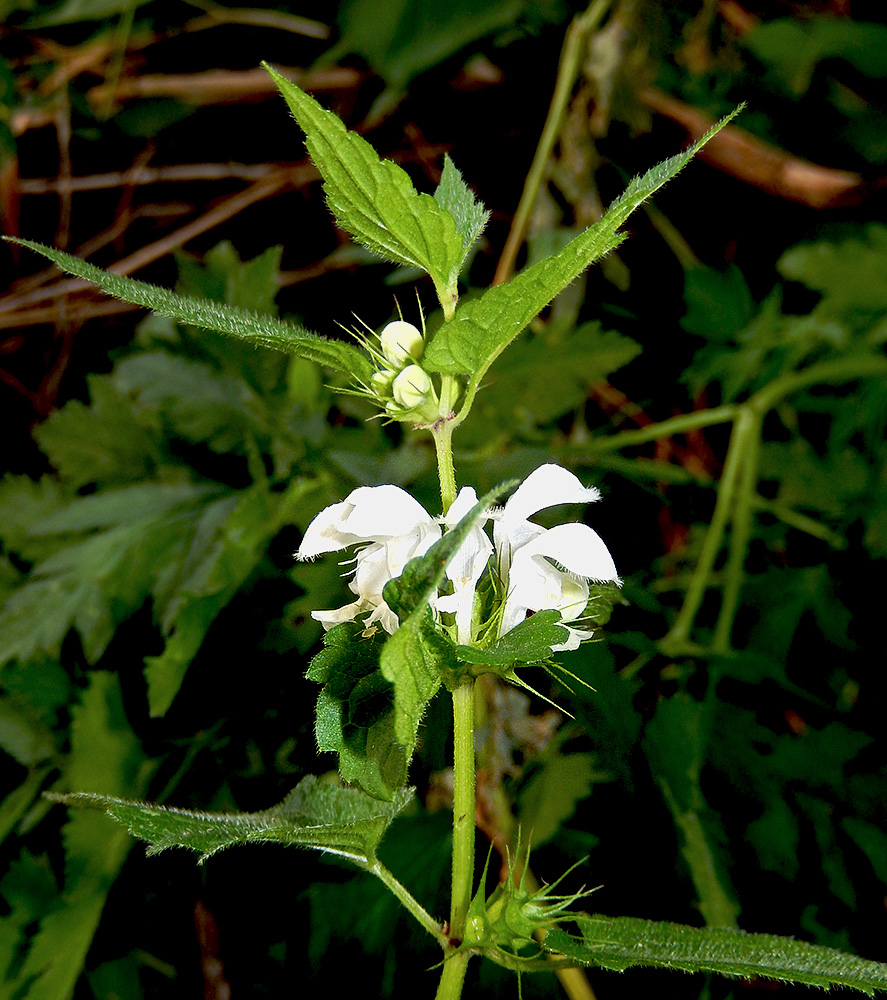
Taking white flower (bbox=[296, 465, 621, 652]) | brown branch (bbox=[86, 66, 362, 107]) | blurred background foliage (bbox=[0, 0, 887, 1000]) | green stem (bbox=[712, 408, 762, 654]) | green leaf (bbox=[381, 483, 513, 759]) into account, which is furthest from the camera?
brown branch (bbox=[86, 66, 362, 107])

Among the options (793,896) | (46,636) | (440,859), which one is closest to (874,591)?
(793,896)

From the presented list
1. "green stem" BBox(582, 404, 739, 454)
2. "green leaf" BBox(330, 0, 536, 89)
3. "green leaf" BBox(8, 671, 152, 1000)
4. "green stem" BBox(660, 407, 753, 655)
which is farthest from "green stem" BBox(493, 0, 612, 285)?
"green leaf" BBox(8, 671, 152, 1000)

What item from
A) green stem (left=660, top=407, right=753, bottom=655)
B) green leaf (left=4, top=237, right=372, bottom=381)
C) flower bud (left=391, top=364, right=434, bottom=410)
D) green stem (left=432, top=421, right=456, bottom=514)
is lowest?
green stem (left=660, top=407, right=753, bottom=655)

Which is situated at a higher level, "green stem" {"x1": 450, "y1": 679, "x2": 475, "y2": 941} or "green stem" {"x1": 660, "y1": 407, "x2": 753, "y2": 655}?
"green stem" {"x1": 450, "y1": 679, "x2": 475, "y2": 941}

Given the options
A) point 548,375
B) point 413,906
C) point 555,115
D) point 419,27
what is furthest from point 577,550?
point 419,27

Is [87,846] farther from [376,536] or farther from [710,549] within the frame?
[710,549]

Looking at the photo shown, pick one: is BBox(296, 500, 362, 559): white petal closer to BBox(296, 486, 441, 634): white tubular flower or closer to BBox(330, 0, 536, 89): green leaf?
BBox(296, 486, 441, 634): white tubular flower

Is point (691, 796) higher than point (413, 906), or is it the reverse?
point (413, 906)
